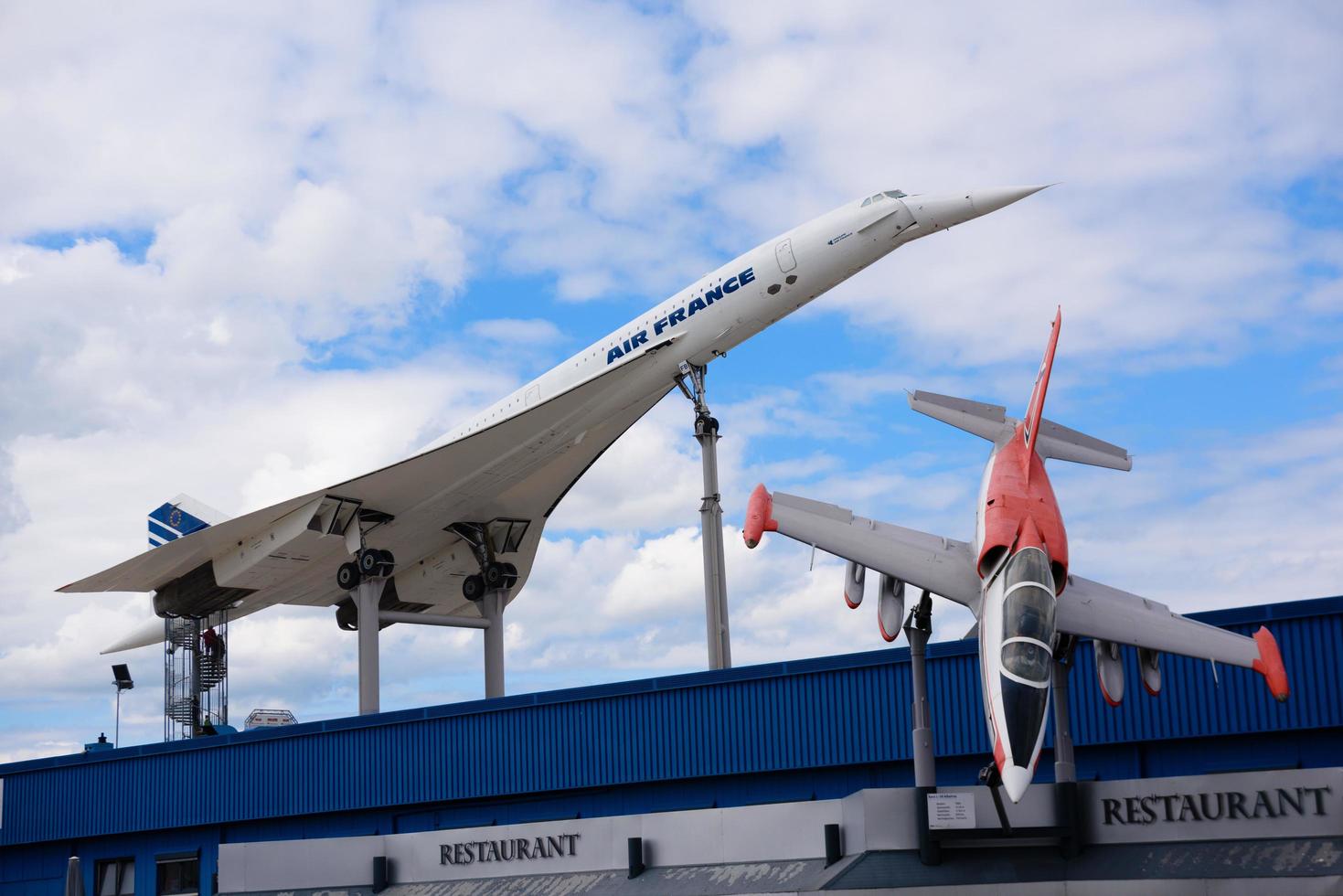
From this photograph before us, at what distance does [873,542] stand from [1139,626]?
8.85 feet

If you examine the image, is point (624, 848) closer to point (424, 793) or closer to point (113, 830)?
point (424, 793)

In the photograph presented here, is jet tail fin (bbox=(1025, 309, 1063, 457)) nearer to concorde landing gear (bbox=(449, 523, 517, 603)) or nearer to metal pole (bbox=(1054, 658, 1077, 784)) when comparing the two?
metal pole (bbox=(1054, 658, 1077, 784))

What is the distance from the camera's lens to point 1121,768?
18953 millimetres

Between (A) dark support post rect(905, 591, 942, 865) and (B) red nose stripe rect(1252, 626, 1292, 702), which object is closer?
(B) red nose stripe rect(1252, 626, 1292, 702)

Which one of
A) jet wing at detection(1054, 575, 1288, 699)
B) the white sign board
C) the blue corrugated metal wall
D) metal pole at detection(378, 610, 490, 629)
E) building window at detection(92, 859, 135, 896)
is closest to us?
jet wing at detection(1054, 575, 1288, 699)

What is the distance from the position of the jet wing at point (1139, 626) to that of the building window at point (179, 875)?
1942 cm

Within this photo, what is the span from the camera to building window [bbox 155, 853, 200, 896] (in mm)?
26812

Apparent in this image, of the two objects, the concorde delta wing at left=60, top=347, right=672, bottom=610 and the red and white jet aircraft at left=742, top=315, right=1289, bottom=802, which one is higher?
the concorde delta wing at left=60, top=347, right=672, bottom=610

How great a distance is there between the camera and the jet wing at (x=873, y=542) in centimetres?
1414

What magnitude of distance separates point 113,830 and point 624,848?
1552 centimetres

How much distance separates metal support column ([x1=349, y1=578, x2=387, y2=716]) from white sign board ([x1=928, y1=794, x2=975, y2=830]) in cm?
1914

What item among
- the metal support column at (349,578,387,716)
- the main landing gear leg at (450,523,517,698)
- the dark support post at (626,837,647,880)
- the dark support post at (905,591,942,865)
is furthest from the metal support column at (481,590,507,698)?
the dark support post at (905,591,942,865)

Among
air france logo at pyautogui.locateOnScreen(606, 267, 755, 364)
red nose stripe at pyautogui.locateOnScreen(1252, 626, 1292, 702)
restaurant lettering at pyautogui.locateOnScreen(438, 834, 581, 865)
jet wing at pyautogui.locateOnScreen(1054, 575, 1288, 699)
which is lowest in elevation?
restaurant lettering at pyautogui.locateOnScreen(438, 834, 581, 865)

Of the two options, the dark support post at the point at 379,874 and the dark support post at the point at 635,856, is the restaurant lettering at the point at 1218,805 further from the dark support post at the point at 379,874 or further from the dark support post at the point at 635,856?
the dark support post at the point at 379,874
